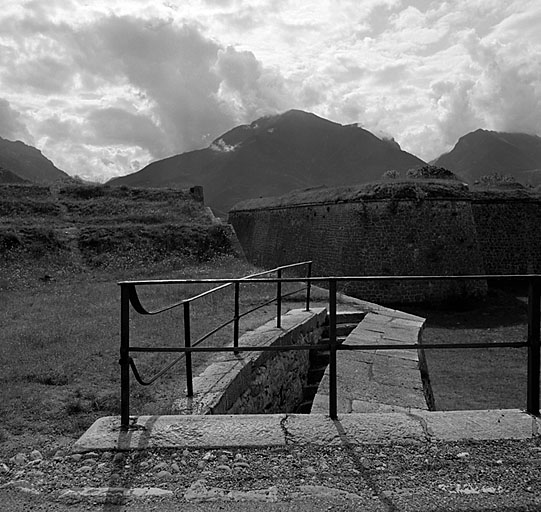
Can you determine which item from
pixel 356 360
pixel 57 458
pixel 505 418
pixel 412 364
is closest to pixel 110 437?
pixel 57 458

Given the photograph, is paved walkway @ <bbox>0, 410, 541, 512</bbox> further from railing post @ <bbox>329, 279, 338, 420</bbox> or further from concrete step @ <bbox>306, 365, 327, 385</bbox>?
concrete step @ <bbox>306, 365, 327, 385</bbox>

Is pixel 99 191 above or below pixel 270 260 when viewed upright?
above

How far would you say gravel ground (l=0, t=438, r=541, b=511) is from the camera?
2254mm

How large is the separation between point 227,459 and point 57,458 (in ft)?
2.91

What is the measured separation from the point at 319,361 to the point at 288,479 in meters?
5.01

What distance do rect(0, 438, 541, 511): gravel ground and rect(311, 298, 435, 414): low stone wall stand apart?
64.8 inches

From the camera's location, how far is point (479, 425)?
305cm

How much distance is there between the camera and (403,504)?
224cm

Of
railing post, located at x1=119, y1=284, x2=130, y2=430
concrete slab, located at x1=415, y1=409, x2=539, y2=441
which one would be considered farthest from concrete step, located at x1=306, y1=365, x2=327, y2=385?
railing post, located at x1=119, y1=284, x2=130, y2=430

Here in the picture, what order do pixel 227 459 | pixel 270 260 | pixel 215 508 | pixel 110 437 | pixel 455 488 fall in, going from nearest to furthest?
pixel 215 508
pixel 455 488
pixel 227 459
pixel 110 437
pixel 270 260

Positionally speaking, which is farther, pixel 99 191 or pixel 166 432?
pixel 99 191

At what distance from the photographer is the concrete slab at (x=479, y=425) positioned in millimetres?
2908

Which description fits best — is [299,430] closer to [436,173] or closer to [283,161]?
[436,173]

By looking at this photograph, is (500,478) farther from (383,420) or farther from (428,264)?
(428,264)
